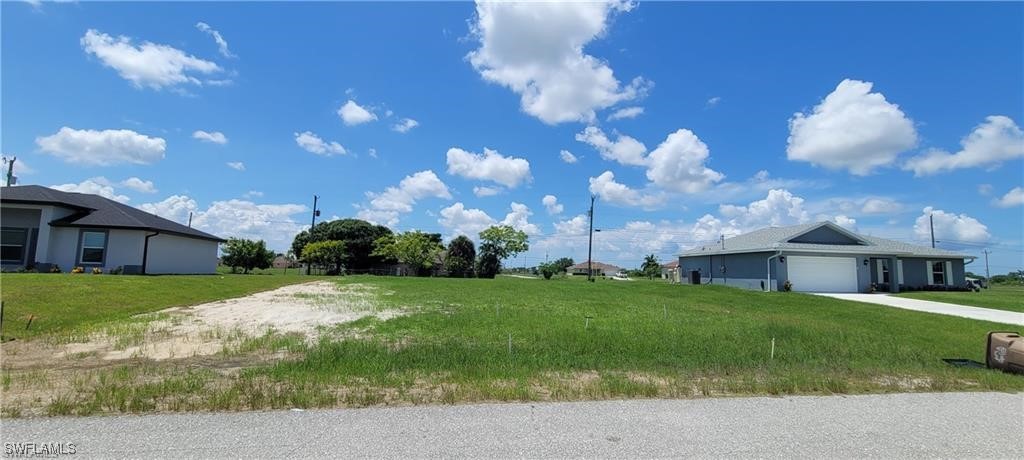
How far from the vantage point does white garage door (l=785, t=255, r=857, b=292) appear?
2739 centimetres

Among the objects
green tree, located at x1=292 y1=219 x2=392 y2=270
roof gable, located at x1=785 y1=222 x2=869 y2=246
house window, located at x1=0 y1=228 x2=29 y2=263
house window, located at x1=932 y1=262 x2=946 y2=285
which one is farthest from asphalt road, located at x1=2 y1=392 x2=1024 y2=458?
green tree, located at x1=292 y1=219 x2=392 y2=270

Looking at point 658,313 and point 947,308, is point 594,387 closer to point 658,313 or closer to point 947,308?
point 658,313

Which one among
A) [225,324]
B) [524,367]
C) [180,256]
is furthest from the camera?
[180,256]

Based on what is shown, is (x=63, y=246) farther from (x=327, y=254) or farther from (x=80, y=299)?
(x=327, y=254)

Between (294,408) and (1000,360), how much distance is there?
Answer: 9.95m

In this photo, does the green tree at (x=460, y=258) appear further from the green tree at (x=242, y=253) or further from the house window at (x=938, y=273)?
the house window at (x=938, y=273)

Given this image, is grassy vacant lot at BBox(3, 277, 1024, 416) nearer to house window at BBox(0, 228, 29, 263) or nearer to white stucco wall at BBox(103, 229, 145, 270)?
white stucco wall at BBox(103, 229, 145, 270)

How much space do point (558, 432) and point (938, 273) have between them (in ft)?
123

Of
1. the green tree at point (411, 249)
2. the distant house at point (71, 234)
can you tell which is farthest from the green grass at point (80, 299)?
the green tree at point (411, 249)

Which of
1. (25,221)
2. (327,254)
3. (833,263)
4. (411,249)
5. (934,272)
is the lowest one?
(934,272)

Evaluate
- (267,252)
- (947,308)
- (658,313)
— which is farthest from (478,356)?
(267,252)

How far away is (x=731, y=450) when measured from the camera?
3.78 meters

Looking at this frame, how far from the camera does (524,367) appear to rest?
6543 mm

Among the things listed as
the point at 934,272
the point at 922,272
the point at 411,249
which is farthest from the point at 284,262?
the point at 934,272
